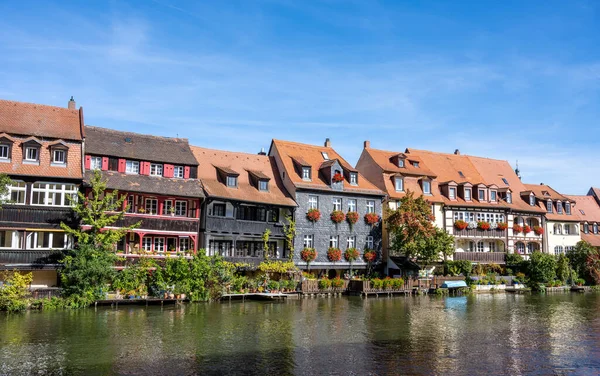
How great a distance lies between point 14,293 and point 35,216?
5990mm

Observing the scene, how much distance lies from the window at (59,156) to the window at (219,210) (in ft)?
37.3

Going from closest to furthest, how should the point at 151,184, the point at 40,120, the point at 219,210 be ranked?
the point at 40,120 → the point at 151,184 → the point at 219,210

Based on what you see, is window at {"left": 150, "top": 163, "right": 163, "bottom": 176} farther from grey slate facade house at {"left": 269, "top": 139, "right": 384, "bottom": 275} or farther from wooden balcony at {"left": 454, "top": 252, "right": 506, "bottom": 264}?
wooden balcony at {"left": 454, "top": 252, "right": 506, "bottom": 264}

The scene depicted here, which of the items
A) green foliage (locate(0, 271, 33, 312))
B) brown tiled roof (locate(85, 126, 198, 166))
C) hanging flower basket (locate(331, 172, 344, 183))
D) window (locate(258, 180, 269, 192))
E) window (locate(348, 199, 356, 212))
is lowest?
green foliage (locate(0, 271, 33, 312))

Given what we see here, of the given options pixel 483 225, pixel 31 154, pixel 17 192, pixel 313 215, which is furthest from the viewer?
pixel 483 225

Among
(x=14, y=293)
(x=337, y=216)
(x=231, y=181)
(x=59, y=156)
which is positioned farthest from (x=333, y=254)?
(x=14, y=293)

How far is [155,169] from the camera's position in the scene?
4316 cm

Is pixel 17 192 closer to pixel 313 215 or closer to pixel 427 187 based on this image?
pixel 313 215

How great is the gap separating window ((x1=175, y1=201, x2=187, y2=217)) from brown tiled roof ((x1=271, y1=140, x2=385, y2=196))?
33.3 feet

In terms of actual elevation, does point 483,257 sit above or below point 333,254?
below

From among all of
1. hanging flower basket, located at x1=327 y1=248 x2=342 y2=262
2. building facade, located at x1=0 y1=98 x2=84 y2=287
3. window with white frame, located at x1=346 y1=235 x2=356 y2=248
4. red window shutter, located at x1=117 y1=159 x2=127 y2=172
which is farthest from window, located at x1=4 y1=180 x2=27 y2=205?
window with white frame, located at x1=346 y1=235 x2=356 y2=248

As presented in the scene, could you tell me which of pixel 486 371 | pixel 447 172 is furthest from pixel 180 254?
pixel 447 172

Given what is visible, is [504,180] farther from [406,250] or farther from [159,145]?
[159,145]

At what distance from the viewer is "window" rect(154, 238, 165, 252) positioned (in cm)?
4206
